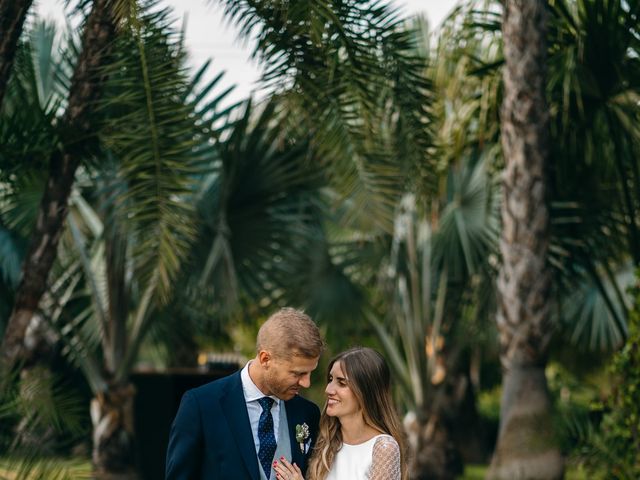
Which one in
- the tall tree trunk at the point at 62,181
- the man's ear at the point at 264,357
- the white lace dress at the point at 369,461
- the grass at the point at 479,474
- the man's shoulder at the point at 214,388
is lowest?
the grass at the point at 479,474

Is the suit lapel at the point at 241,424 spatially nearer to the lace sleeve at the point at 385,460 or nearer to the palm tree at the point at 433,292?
the lace sleeve at the point at 385,460

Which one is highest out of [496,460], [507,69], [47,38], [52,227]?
[47,38]

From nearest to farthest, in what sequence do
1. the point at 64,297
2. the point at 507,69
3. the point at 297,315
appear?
the point at 297,315 < the point at 507,69 < the point at 64,297

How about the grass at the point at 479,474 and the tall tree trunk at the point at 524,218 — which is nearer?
the tall tree trunk at the point at 524,218

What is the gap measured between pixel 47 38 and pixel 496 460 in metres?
6.05

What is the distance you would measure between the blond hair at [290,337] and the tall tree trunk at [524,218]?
13.4 feet

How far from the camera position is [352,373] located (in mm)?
3834

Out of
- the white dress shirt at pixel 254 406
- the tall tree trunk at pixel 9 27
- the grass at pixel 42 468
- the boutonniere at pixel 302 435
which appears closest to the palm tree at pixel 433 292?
the tall tree trunk at pixel 9 27

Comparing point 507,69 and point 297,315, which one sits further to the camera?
point 507,69

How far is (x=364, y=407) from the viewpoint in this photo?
3.87 meters

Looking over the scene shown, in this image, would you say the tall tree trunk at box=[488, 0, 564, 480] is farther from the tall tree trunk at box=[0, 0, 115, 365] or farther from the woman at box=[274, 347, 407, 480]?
the woman at box=[274, 347, 407, 480]

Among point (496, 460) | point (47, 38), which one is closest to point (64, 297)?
point (47, 38)

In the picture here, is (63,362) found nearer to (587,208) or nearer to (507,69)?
(587,208)

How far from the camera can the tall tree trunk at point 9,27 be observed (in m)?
5.96
